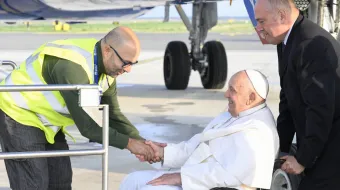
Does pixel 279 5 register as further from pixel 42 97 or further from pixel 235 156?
pixel 42 97

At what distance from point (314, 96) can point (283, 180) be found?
0.67 m

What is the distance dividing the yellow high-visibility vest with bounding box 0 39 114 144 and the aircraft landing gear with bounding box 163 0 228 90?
978 cm

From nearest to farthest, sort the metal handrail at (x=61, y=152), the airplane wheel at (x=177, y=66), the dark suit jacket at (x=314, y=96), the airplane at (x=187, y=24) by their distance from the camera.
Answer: the metal handrail at (x=61, y=152), the dark suit jacket at (x=314, y=96), the airplane at (x=187, y=24), the airplane wheel at (x=177, y=66)

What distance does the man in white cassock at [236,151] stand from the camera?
400 centimetres

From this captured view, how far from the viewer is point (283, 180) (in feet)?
14.3

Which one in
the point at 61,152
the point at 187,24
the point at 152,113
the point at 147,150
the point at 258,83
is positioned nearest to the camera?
the point at 61,152

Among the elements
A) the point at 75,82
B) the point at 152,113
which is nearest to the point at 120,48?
the point at 75,82

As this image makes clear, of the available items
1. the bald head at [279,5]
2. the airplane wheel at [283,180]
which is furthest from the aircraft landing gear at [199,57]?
the bald head at [279,5]

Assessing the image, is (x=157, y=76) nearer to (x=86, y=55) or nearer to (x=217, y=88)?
(x=217, y=88)

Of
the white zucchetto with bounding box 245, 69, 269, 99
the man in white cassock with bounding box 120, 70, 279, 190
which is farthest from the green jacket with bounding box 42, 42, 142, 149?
the white zucchetto with bounding box 245, 69, 269, 99

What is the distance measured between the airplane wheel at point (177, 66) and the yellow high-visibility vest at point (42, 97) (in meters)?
9.73

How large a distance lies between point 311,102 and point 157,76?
13851 mm

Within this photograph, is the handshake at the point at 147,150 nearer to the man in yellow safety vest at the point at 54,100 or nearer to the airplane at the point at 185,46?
the man in yellow safety vest at the point at 54,100

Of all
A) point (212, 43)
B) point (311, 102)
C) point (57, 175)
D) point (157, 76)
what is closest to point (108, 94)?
point (57, 175)
